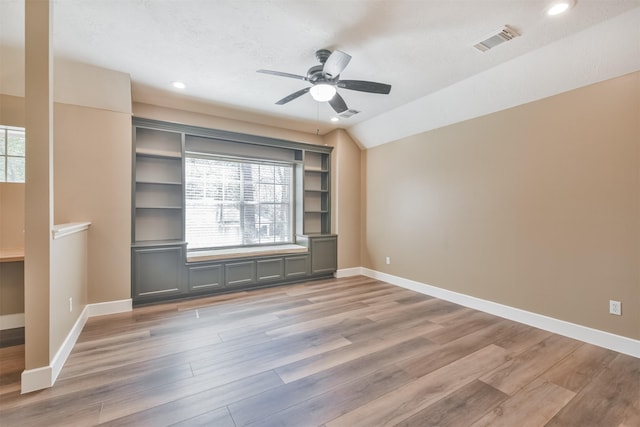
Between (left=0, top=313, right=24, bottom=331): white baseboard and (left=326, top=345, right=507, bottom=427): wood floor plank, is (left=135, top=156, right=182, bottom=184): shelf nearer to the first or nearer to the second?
(left=0, top=313, right=24, bottom=331): white baseboard

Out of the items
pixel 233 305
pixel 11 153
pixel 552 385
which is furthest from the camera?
pixel 233 305

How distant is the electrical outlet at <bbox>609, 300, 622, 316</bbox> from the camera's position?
2529mm

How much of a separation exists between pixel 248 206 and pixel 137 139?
1917 millimetres

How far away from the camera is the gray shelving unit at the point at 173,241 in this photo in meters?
3.66

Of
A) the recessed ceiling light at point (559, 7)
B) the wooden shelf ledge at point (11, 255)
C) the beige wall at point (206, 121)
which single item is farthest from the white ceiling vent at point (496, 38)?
the wooden shelf ledge at point (11, 255)

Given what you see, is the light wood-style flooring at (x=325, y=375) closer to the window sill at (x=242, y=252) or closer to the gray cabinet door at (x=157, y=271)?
the gray cabinet door at (x=157, y=271)

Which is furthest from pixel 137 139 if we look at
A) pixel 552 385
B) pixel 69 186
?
pixel 552 385

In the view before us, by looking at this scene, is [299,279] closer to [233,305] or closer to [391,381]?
[233,305]

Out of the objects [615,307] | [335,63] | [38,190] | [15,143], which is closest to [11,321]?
[15,143]

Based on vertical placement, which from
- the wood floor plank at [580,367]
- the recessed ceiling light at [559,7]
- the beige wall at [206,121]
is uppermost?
the recessed ceiling light at [559,7]

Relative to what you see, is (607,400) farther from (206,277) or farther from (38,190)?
(206,277)

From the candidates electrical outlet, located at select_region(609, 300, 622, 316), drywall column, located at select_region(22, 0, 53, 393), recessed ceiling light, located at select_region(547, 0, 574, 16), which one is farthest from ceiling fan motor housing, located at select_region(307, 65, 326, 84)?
electrical outlet, located at select_region(609, 300, 622, 316)

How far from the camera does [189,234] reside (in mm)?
4383

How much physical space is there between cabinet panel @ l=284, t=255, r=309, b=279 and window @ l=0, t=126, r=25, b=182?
11.2 feet
